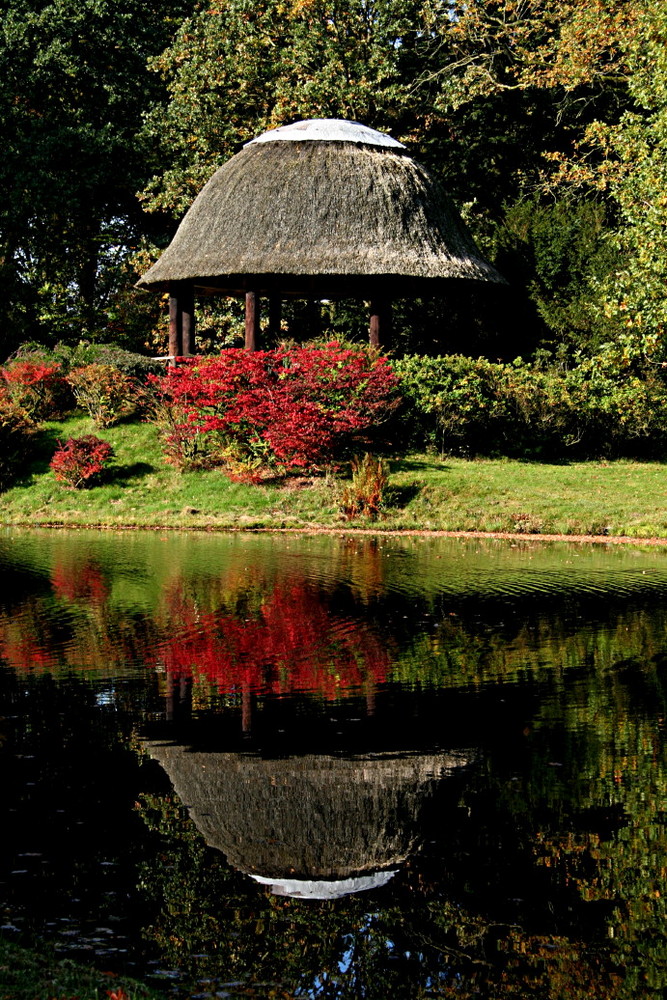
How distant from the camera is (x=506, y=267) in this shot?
3366cm

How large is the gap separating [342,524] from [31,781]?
49.0 feet

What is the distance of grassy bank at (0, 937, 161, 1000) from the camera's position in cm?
433

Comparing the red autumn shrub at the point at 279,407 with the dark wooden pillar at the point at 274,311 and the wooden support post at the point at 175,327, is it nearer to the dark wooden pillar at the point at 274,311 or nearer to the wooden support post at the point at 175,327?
the wooden support post at the point at 175,327

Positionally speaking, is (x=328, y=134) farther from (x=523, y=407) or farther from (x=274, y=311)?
(x=523, y=407)

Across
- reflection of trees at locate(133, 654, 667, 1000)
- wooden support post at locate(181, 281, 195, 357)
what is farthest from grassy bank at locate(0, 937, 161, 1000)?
wooden support post at locate(181, 281, 195, 357)

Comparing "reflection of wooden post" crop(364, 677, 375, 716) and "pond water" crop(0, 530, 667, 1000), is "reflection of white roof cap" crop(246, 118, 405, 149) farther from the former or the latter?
"reflection of wooden post" crop(364, 677, 375, 716)

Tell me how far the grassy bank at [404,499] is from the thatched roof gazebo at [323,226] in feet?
16.1

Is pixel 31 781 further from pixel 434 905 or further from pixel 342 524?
pixel 342 524

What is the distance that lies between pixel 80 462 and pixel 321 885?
20.8 meters

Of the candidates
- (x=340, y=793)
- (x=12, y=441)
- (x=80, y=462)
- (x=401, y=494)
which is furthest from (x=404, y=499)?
(x=340, y=793)


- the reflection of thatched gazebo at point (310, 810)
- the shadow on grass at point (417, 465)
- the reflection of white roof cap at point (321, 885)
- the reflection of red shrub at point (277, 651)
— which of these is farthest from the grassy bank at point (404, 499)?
the reflection of white roof cap at point (321, 885)

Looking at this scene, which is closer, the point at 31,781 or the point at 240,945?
the point at 240,945

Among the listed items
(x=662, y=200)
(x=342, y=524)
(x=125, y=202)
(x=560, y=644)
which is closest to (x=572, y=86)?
(x=662, y=200)

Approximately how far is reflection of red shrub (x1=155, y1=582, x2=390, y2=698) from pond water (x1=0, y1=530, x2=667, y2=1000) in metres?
0.05
